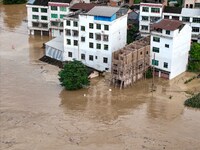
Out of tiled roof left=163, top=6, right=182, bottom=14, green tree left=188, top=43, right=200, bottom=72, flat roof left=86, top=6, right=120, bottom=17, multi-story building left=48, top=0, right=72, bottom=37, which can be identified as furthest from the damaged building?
multi-story building left=48, top=0, right=72, bottom=37

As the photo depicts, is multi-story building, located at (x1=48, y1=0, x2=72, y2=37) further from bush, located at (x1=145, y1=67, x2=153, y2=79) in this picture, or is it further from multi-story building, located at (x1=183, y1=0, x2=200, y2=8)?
bush, located at (x1=145, y1=67, x2=153, y2=79)

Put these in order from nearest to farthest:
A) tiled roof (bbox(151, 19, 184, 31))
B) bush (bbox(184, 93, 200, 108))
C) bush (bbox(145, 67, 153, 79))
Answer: bush (bbox(184, 93, 200, 108)), tiled roof (bbox(151, 19, 184, 31)), bush (bbox(145, 67, 153, 79))

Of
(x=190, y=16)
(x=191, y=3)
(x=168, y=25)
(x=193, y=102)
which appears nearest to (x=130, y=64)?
(x=168, y=25)

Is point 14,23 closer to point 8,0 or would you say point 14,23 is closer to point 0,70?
point 8,0

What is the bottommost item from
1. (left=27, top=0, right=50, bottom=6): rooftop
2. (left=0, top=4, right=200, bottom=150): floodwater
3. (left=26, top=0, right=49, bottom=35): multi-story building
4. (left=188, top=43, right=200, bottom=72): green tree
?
(left=0, top=4, right=200, bottom=150): floodwater

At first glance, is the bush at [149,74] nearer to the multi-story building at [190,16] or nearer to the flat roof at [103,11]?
the flat roof at [103,11]

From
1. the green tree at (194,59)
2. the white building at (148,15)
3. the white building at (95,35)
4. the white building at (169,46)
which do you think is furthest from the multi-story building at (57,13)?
the green tree at (194,59)

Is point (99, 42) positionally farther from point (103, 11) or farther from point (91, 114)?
point (91, 114)
